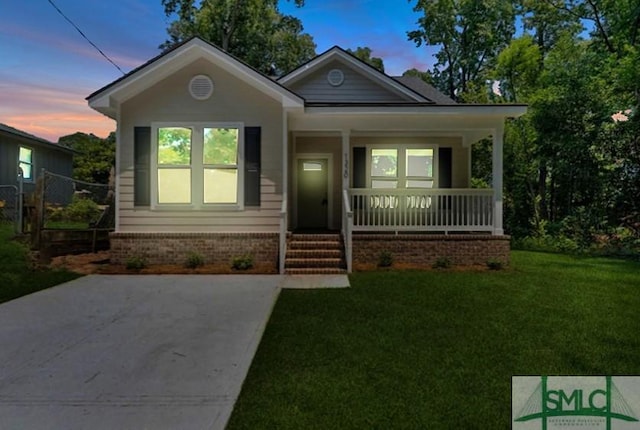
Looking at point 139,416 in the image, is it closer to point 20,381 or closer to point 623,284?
point 20,381

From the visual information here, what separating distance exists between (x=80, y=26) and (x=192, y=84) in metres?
6.46

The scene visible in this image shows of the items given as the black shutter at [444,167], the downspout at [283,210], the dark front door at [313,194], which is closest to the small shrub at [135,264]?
the downspout at [283,210]

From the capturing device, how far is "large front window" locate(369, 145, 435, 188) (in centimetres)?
1143

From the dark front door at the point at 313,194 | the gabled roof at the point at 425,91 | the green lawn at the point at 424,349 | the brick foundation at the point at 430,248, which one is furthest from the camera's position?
the gabled roof at the point at 425,91

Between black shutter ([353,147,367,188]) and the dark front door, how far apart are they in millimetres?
811

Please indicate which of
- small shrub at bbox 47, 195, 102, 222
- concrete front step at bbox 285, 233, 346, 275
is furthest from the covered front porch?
small shrub at bbox 47, 195, 102, 222

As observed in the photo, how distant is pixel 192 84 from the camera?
29.7ft

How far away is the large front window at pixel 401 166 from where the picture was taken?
1143 cm

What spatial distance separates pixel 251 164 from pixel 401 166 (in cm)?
435

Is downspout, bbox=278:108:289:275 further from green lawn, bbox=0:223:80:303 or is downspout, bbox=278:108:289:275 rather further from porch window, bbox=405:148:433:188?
green lawn, bbox=0:223:80:303

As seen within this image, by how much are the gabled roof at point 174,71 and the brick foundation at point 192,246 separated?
109 inches

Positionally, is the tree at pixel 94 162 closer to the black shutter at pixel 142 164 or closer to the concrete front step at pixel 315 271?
the black shutter at pixel 142 164

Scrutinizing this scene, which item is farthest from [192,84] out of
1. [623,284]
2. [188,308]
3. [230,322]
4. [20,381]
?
[623,284]

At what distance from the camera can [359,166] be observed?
11438 millimetres
